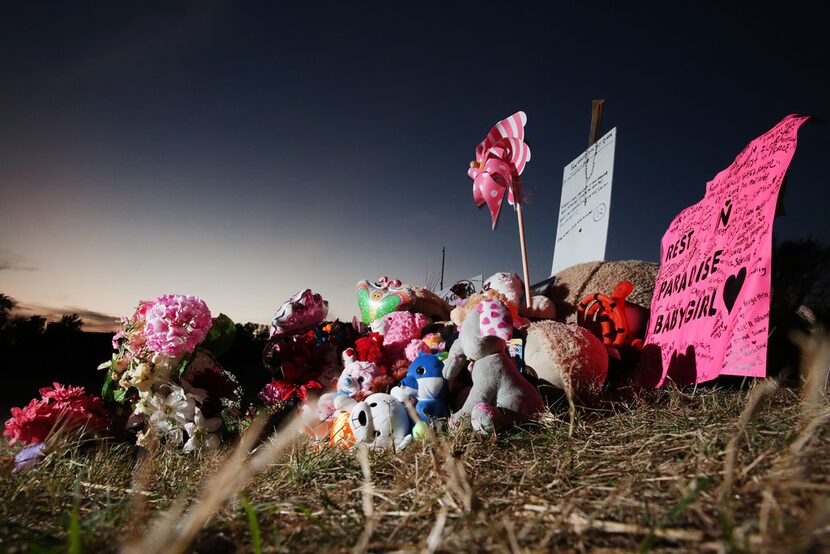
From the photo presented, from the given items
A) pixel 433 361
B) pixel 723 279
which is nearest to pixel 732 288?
pixel 723 279

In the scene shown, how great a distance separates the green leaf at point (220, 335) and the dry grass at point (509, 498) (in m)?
1.22

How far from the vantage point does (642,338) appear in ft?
10.0

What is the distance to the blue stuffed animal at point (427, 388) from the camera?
2.19 metres

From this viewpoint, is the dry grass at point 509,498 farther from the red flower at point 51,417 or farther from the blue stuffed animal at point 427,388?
the red flower at point 51,417

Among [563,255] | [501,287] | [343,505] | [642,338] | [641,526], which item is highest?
[563,255]

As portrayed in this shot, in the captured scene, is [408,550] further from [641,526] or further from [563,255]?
[563,255]

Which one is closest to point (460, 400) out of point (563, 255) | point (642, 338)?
point (642, 338)

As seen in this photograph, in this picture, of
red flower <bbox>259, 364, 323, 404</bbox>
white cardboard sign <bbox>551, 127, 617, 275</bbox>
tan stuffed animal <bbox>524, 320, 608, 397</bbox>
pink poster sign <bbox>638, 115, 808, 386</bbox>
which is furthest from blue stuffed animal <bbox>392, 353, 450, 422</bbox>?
white cardboard sign <bbox>551, 127, 617, 275</bbox>

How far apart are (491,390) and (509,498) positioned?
0.96m

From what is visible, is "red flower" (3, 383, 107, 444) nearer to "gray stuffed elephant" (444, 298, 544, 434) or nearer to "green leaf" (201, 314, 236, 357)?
"green leaf" (201, 314, 236, 357)

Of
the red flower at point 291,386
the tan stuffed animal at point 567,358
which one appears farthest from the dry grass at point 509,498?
the red flower at point 291,386

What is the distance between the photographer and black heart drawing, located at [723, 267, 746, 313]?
212cm

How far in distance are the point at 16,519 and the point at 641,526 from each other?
1227 mm

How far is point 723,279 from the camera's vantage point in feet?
7.38
